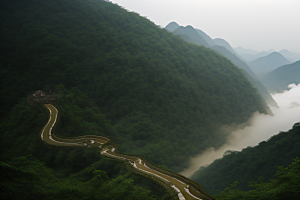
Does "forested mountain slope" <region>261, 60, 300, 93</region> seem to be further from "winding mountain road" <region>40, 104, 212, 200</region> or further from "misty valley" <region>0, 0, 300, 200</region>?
"winding mountain road" <region>40, 104, 212, 200</region>

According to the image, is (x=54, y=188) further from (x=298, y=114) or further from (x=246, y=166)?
(x=298, y=114)

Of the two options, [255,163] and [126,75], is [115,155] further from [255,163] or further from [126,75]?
[126,75]

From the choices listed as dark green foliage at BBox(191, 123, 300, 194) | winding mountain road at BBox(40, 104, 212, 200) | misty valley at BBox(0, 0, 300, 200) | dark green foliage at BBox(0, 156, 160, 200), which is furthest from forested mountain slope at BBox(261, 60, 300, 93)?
dark green foliage at BBox(0, 156, 160, 200)

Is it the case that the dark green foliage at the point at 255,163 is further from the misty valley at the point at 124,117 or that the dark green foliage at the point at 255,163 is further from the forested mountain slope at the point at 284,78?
the forested mountain slope at the point at 284,78

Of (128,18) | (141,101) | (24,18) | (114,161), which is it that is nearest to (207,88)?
(141,101)

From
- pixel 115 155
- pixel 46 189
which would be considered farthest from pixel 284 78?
pixel 46 189

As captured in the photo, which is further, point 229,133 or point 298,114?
point 298,114
